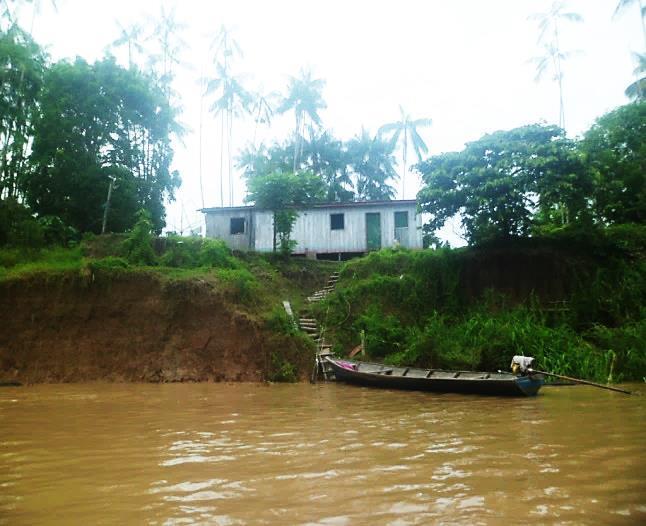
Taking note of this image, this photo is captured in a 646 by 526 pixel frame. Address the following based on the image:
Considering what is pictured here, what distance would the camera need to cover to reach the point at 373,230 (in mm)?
23094

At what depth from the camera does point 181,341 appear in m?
14.9

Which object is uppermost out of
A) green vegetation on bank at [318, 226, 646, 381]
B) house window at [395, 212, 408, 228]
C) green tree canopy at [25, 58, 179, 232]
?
green tree canopy at [25, 58, 179, 232]

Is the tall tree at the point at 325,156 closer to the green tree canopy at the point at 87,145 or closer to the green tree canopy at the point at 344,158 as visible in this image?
the green tree canopy at the point at 344,158

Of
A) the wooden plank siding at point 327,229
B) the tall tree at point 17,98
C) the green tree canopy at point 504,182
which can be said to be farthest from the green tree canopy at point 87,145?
the green tree canopy at point 504,182

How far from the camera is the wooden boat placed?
9664mm

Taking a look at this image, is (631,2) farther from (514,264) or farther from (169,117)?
(169,117)

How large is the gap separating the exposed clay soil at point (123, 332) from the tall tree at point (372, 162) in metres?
26.1

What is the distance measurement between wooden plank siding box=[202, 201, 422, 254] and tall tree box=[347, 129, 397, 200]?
16487 mm

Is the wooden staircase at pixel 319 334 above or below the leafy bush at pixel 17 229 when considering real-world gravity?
below

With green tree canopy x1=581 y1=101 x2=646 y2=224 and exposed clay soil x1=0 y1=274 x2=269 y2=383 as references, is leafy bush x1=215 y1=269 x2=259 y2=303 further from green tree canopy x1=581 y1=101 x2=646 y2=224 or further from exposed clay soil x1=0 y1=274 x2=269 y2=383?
green tree canopy x1=581 y1=101 x2=646 y2=224

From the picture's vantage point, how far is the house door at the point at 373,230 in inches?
906

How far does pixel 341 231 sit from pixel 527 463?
19.0 m

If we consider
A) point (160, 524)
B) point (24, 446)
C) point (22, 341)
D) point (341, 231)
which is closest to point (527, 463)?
point (160, 524)

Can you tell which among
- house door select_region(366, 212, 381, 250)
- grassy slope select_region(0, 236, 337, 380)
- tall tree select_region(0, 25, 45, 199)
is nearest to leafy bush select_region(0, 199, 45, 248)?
grassy slope select_region(0, 236, 337, 380)
